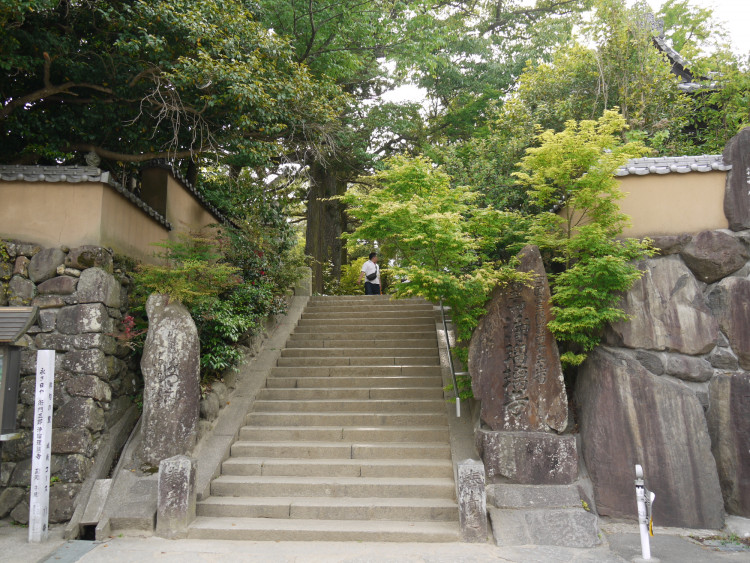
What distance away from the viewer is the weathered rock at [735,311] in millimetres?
7277

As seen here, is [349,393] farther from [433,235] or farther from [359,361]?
[433,235]

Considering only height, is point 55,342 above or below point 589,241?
below

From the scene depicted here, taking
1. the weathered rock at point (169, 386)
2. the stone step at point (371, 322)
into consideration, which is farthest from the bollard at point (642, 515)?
the stone step at point (371, 322)

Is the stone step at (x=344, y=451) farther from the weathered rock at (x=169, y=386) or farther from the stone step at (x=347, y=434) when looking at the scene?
the weathered rock at (x=169, y=386)

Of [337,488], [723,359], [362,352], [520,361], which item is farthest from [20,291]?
[723,359]

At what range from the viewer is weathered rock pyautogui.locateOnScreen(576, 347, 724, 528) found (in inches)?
263

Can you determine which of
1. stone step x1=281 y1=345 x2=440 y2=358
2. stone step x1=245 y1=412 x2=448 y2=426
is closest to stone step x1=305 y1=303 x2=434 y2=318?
stone step x1=281 y1=345 x2=440 y2=358

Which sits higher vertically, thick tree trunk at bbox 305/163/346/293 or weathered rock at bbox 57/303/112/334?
thick tree trunk at bbox 305/163/346/293

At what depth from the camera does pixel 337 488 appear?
682 cm

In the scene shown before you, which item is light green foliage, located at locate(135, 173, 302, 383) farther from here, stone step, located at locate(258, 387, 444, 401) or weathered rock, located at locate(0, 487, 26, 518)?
weathered rock, located at locate(0, 487, 26, 518)

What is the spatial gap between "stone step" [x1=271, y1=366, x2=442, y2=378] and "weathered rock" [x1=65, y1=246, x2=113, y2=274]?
12.5ft

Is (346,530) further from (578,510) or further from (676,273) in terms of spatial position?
(676,273)

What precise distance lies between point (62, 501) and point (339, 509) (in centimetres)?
367

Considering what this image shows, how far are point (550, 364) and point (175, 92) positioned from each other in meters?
7.77
